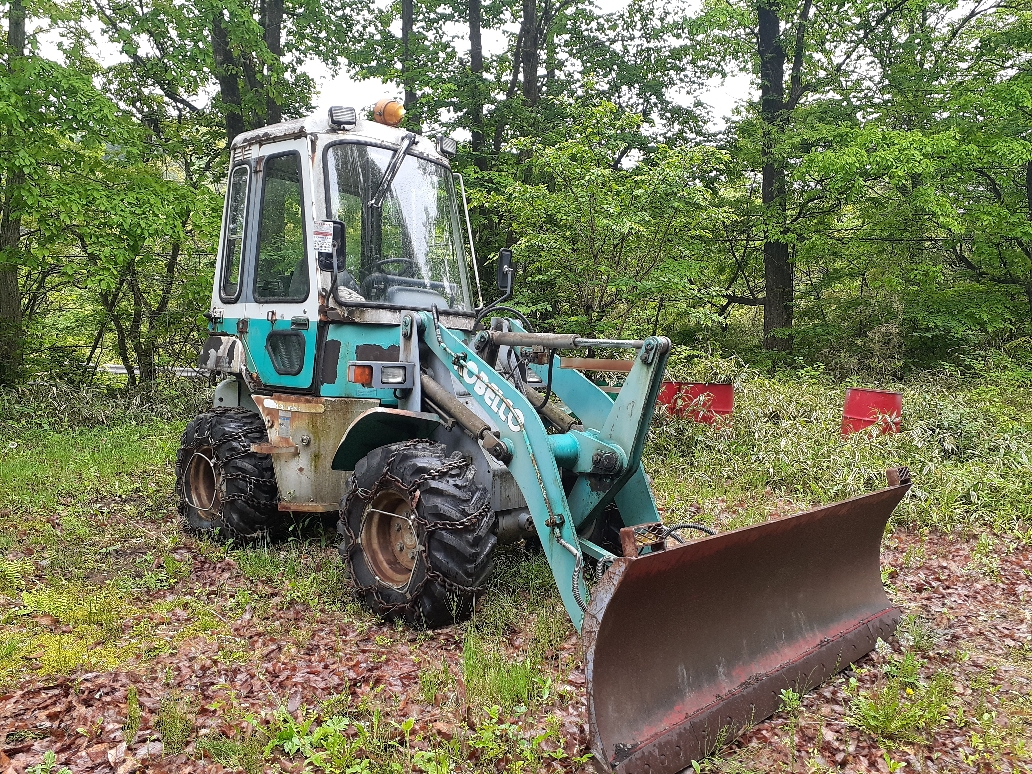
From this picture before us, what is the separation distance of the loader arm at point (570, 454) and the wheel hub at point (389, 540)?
767mm

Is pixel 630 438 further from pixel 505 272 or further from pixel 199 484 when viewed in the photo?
pixel 199 484

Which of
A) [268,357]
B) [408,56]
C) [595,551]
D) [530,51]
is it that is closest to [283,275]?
[268,357]

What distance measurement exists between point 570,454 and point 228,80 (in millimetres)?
A: 10735

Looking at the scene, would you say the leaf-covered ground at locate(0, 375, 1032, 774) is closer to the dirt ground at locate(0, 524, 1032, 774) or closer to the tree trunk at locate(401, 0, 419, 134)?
the dirt ground at locate(0, 524, 1032, 774)

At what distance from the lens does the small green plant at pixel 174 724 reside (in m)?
3.01

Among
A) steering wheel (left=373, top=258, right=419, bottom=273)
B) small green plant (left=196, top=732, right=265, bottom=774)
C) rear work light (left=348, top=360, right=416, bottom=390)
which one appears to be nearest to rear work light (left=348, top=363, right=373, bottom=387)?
rear work light (left=348, top=360, right=416, bottom=390)

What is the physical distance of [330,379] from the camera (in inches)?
192

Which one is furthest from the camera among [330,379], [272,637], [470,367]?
[330,379]

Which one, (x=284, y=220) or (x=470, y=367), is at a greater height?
(x=284, y=220)

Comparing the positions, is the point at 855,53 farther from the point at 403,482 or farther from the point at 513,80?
the point at 403,482

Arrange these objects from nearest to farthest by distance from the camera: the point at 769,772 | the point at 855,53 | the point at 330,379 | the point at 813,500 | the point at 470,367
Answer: the point at 769,772 → the point at 470,367 → the point at 330,379 → the point at 813,500 → the point at 855,53

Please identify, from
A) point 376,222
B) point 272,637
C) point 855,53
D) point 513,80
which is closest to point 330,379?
point 376,222

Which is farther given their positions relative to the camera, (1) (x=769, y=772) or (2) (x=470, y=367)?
(2) (x=470, y=367)

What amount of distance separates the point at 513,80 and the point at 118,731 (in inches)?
529
